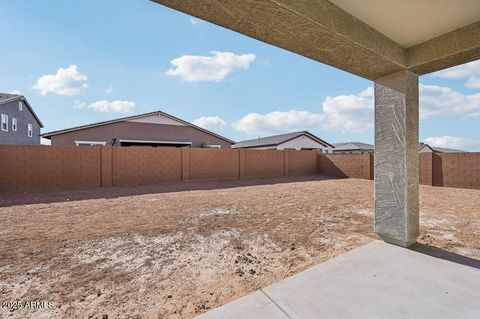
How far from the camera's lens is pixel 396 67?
293 cm

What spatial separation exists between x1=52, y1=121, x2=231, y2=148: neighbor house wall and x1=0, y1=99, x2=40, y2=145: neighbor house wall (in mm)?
6899

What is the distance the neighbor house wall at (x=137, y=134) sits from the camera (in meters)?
13.7

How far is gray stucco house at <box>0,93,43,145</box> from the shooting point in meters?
16.6

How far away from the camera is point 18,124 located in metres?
19.0

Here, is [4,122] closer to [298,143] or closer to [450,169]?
[298,143]

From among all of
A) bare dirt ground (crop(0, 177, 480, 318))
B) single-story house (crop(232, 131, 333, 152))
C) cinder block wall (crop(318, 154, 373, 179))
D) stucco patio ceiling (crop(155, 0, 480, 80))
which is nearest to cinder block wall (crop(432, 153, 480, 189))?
cinder block wall (crop(318, 154, 373, 179))

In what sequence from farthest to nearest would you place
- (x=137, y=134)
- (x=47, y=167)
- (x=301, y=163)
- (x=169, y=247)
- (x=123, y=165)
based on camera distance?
(x=301, y=163) < (x=137, y=134) < (x=123, y=165) < (x=47, y=167) < (x=169, y=247)

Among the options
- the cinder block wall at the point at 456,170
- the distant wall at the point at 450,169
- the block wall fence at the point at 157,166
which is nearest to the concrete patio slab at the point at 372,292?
the distant wall at the point at 450,169

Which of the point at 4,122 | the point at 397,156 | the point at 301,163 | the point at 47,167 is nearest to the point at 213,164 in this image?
the point at 301,163

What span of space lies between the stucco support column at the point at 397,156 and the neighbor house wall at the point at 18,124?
2228 centimetres

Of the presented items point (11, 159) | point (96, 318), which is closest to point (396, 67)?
point (96, 318)

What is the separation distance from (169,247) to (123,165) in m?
8.32

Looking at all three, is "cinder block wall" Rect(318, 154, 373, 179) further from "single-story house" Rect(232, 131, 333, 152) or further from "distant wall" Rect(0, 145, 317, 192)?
"single-story house" Rect(232, 131, 333, 152)

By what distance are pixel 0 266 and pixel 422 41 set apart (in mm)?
5863
